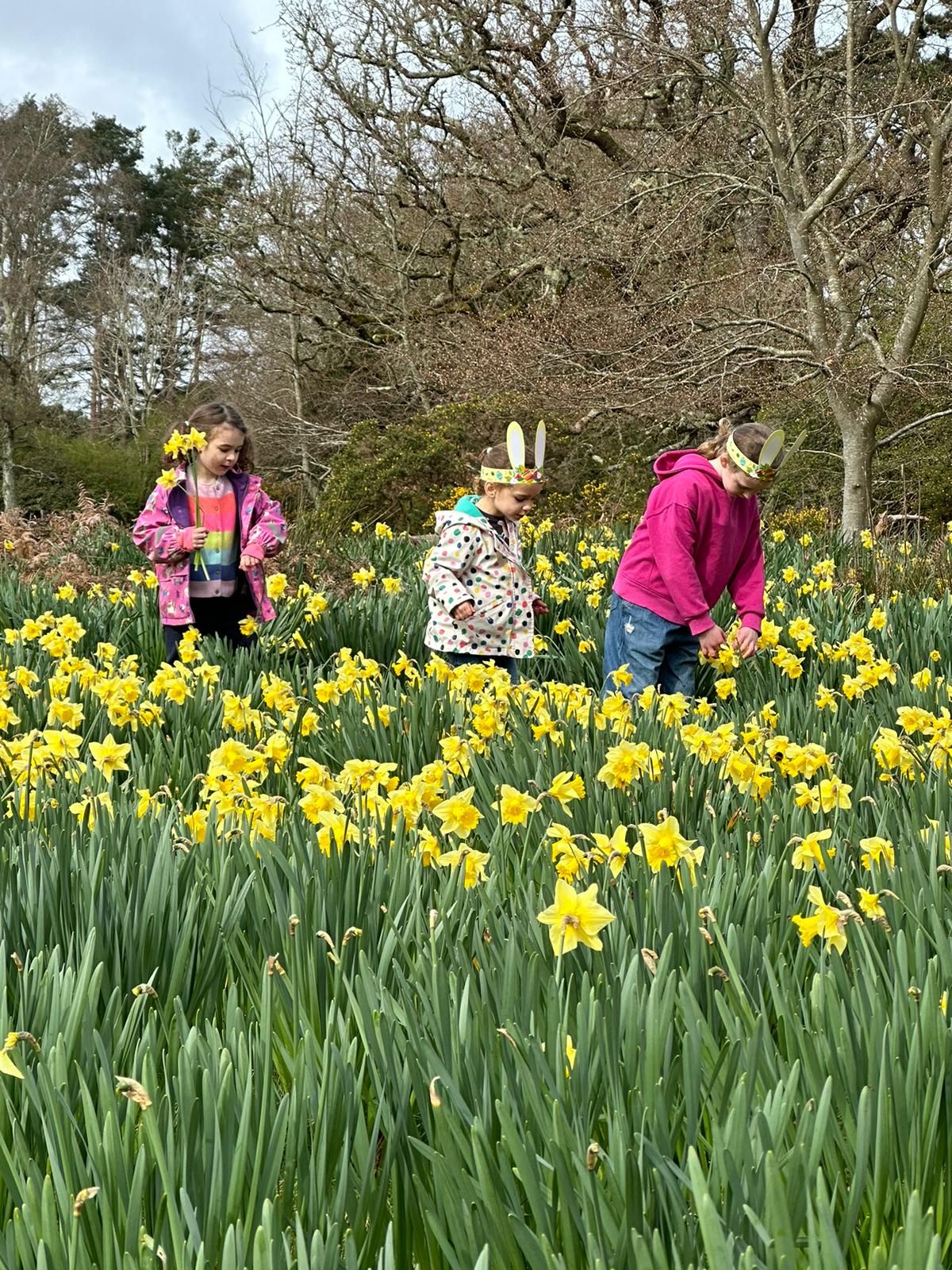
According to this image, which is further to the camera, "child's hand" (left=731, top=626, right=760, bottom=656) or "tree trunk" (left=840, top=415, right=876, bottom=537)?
"tree trunk" (left=840, top=415, right=876, bottom=537)

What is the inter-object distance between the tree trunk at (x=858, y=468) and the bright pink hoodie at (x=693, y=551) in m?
6.01

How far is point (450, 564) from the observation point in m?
4.42

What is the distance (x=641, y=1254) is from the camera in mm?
921

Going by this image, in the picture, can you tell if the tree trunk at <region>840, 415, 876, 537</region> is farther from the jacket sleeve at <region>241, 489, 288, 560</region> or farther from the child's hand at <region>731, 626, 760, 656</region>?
the jacket sleeve at <region>241, 489, 288, 560</region>

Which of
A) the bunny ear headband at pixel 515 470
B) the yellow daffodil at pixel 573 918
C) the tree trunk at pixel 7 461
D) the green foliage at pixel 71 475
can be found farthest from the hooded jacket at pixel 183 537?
the tree trunk at pixel 7 461

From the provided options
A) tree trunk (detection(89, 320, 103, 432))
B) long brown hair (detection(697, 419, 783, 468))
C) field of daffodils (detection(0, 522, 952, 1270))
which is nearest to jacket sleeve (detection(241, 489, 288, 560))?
field of daffodils (detection(0, 522, 952, 1270))

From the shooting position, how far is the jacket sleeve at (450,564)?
4379 millimetres

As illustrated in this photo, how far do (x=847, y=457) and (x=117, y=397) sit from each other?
2426 cm

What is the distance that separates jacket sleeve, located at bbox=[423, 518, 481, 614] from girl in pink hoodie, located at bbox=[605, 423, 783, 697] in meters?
0.60

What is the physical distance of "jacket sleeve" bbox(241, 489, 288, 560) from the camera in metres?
4.63

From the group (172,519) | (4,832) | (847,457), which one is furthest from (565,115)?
(4,832)

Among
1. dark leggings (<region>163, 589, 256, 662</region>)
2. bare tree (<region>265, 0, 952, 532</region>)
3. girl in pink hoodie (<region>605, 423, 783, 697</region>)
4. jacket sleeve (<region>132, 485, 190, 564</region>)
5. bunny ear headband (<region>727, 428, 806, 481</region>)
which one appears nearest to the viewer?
bunny ear headband (<region>727, 428, 806, 481</region>)

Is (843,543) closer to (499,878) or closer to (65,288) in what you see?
(499,878)

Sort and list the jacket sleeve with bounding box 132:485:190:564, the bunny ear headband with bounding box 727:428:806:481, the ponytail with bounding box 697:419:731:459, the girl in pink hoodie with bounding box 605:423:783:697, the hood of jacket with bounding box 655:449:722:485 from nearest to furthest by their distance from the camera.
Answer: the bunny ear headband with bounding box 727:428:806:481 < the girl in pink hoodie with bounding box 605:423:783:697 < the hood of jacket with bounding box 655:449:722:485 < the ponytail with bounding box 697:419:731:459 < the jacket sleeve with bounding box 132:485:190:564
